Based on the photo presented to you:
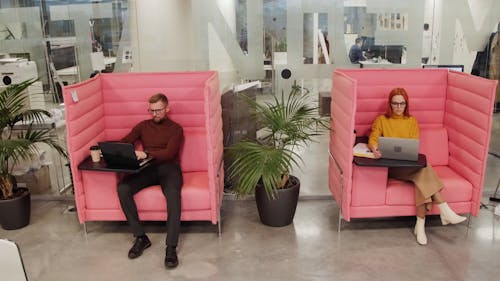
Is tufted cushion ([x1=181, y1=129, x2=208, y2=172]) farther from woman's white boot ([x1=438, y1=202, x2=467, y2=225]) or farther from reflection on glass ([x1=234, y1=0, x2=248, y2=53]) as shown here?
woman's white boot ([x1=438, y1=202, x2=467, y2=225])

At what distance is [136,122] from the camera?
412cm

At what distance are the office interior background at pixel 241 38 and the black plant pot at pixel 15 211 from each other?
0.43 m

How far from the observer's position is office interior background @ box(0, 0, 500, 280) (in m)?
4.30

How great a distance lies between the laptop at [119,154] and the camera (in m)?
3.38

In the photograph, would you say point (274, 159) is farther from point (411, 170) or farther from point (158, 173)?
point (411, 170)

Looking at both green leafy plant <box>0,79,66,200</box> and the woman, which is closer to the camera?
the woman

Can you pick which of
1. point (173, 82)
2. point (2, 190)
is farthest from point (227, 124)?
point (2, 190)

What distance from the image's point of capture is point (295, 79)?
175 inches

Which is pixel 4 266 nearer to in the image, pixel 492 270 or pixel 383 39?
pixel 492 270

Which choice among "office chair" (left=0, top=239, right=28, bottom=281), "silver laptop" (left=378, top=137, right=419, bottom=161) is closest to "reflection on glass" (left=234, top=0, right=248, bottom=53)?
"silver laptop" (left=378, top=137, right=419, bottom=161)

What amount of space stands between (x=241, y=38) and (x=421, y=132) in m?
1.79

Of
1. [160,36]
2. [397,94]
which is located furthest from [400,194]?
[160,36]

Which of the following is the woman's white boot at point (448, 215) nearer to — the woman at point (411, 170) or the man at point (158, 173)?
the woman at point (411, 170)

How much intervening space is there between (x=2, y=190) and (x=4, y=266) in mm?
2339
